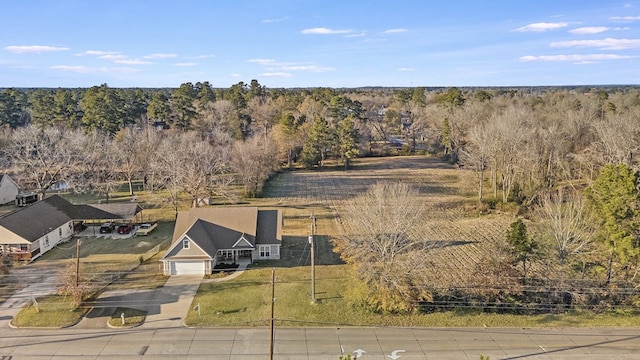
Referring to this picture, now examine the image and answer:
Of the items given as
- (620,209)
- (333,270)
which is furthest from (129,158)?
(620,209)

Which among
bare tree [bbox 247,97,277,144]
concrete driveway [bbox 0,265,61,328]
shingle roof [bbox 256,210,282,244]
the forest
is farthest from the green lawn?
bare tree [bbox 247,97,277,144]

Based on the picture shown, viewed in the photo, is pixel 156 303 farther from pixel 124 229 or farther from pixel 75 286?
pixel 124 229

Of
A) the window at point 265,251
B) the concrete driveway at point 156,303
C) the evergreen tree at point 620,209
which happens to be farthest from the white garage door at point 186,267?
the evergreen tree at point 620,209

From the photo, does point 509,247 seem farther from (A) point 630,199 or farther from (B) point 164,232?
(B) point 164,232

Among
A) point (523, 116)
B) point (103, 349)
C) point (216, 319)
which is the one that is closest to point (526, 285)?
point (216, 319)

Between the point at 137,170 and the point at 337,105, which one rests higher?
the point at 337,105

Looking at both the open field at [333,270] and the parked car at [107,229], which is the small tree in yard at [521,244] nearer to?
the open field at [333,270]
